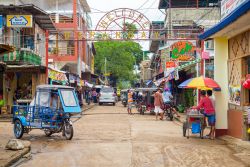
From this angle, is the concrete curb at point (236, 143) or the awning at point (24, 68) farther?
the awning at point (24, 68)

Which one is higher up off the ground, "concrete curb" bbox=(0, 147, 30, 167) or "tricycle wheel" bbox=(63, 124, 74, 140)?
"tricycle wheel" bbox=(63, 124, 74, 140)

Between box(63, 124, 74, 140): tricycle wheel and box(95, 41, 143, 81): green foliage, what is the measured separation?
204ft

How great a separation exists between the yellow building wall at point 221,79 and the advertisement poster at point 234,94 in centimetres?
43

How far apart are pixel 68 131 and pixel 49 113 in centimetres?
98

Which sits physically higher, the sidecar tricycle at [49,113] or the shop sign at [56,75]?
the shop sign at [56,75]

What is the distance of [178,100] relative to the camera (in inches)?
1385

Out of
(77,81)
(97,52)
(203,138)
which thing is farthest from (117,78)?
(203,138)

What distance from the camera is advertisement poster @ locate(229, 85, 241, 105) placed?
13.9 metres

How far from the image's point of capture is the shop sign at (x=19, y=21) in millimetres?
26766

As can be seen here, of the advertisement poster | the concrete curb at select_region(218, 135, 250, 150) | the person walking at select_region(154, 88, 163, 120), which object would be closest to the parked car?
the person walking at select_region(154, 88, 163, 120)

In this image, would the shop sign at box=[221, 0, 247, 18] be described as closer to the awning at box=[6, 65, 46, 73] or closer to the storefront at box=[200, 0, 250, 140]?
the storefront at box=[200, 0, 250, 140]

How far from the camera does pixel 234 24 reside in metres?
12.9

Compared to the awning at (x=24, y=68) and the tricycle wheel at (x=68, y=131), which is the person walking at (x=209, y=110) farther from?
the awning at (x=24, y=68)

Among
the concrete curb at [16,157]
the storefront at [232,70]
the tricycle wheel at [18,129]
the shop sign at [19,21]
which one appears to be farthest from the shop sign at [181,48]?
the concrete curb at [16,157]
